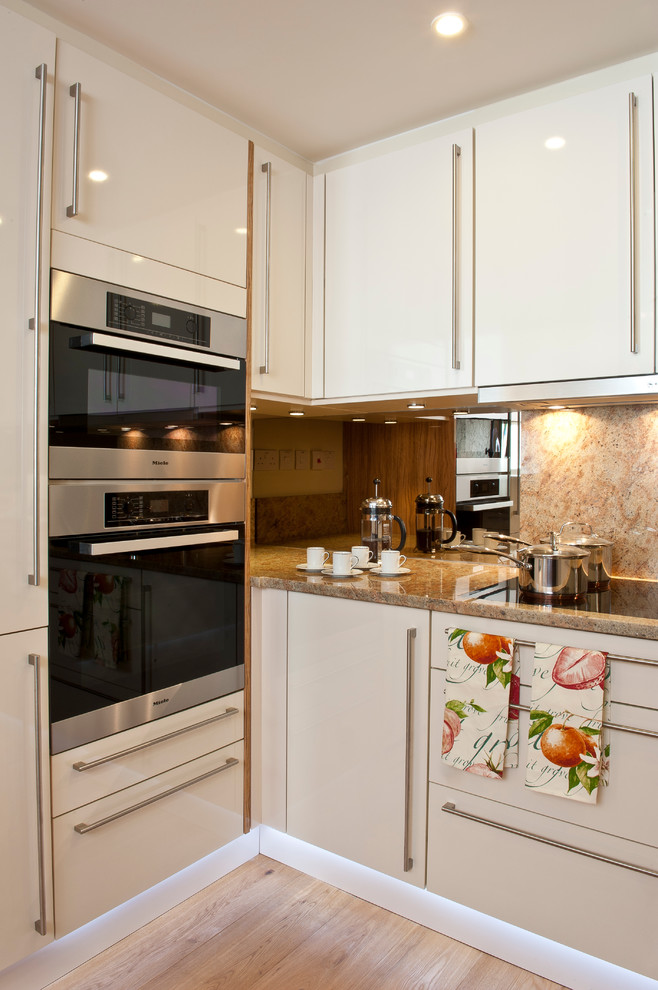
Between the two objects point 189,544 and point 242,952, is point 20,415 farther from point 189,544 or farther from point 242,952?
point 242,952

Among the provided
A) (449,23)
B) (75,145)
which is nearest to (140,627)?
(75,145)

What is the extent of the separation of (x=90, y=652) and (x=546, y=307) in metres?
1.59

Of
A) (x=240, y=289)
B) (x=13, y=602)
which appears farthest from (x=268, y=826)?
(x=240, y=289)

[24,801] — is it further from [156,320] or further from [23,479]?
[156,320]

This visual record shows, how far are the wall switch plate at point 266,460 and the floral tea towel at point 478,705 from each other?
141 cm

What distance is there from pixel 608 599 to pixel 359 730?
2.68 feet

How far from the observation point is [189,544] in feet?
6.52

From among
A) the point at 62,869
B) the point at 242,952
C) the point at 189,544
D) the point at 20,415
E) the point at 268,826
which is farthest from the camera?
the point at 268,826

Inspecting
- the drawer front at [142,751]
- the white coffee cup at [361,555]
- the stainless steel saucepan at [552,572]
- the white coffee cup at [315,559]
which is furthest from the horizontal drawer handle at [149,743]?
the stainless steel saucepan at [552,572]

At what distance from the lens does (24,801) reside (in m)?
1.60

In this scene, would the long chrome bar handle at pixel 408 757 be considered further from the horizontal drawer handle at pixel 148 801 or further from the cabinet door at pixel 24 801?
the cabinet door at pixel 24 801

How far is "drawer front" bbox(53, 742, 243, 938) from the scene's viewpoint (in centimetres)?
171

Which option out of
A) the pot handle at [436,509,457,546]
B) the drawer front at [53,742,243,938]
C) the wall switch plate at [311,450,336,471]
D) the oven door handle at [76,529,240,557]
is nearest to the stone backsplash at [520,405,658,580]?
the pot handle at [436,509,457,546]

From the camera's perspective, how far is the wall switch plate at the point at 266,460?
9.79 feet
